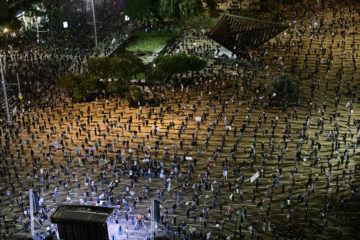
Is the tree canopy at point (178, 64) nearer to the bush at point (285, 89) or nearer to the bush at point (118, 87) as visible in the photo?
the bush at point (118, 87)

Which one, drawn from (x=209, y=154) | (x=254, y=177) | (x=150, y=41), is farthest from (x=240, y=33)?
(x=254, y=177)

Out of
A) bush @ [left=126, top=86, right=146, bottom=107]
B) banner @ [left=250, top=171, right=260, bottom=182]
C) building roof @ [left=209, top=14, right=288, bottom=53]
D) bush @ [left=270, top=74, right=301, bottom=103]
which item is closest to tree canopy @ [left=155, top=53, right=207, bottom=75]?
bush @ [left=126, top=86, right=146, bottom=107]

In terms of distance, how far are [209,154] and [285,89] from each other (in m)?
14.6

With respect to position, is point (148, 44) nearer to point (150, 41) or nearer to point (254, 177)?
point (150, 41)

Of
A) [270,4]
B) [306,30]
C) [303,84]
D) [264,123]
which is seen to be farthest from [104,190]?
[270,4]

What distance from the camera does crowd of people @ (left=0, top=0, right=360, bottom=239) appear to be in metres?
46.3

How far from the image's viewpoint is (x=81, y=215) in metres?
40.1

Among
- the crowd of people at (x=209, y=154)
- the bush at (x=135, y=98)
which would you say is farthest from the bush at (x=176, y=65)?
the bush at (x=135, y=98)

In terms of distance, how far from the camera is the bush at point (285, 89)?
66312mm

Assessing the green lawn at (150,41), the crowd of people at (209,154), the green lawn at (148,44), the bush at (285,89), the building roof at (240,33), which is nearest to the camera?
the crowd of people at (209,154)

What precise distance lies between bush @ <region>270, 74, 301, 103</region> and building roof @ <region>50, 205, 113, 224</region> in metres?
31.8

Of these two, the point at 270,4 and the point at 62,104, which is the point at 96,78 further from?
the point at 270,4

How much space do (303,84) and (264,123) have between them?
490 inches

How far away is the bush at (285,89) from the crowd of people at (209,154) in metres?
1.01
